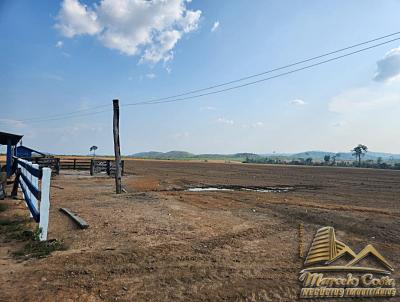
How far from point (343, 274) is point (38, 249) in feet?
17.0

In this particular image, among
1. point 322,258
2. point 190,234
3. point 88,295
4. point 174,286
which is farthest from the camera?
point 190,234

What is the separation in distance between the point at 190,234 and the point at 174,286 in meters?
2.69

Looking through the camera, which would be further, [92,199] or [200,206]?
[92,199]

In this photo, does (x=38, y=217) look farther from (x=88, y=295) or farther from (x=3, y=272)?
(x=88, y=295)

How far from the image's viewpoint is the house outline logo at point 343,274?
4223 mm

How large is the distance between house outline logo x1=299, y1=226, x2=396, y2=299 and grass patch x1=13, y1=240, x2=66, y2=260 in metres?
4.23

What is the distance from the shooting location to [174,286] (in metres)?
4.20

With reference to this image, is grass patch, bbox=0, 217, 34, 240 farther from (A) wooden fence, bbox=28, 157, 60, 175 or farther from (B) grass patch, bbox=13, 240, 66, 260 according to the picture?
(A) wooden fence, bbox=28, 157, 60, 175

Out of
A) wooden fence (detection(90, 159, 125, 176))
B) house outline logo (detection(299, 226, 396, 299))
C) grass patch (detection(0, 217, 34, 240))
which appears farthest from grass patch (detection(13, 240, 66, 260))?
wooden fence (detection(90, 159, 125, 176))

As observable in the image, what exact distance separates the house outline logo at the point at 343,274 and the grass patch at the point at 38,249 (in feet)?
13.9

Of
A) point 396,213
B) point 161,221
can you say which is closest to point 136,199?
point 161,221

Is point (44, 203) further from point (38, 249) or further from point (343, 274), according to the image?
point (343, 274)

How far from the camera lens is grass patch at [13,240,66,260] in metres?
5.20

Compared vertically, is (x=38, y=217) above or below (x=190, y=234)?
above
